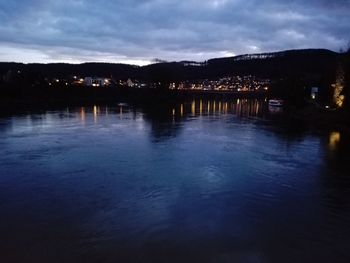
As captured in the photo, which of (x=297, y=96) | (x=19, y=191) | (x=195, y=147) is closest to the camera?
(x=19, y=191)

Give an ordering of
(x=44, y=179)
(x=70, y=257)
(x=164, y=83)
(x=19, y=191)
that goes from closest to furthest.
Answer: (x=70, y=257)
(x=19, y=191)
(x=44, y=179)
(x=164, y=83)

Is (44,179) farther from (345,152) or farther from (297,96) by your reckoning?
(297,96)

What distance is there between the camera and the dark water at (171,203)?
7.05 metres

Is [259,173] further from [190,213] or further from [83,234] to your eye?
[83,234]

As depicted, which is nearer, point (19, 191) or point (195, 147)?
point (19, 191)

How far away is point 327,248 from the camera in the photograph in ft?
23.9

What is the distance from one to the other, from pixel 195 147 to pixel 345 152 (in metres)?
7.66

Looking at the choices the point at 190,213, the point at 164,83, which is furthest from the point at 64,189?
the point at 164,83

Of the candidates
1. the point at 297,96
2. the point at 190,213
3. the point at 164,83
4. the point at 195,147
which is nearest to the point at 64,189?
the point at 190,213

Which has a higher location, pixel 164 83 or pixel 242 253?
pixel 164 83

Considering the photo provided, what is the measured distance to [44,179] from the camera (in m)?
11.5

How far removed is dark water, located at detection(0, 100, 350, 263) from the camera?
7051 millimetres

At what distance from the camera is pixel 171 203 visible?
31.1ft

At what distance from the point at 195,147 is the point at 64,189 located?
8746mm
